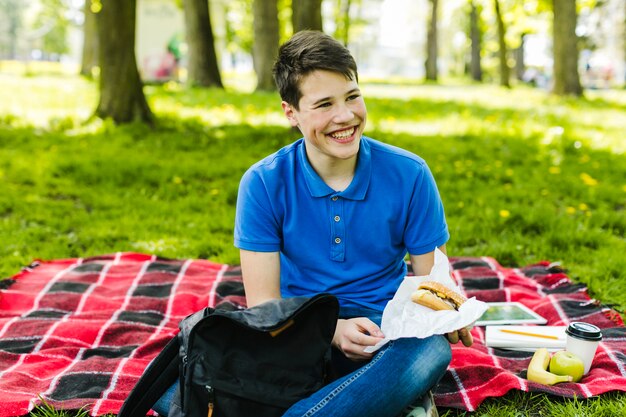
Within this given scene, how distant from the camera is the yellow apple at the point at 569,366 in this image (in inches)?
106

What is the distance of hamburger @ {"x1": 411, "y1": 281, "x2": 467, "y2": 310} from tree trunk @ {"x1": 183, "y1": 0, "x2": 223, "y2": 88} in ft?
39.3

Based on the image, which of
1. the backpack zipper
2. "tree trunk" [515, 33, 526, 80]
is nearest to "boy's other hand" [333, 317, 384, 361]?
the backpack zipper

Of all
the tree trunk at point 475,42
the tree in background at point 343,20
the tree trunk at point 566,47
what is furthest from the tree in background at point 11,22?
the tree trunk at point 566,47

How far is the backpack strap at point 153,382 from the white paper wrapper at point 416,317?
0.71 m

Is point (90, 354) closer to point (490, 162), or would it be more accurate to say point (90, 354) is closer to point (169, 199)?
point (169, 199)

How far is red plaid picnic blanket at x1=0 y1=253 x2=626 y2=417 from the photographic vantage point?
2662 millimetres

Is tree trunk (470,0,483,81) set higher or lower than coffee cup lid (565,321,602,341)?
higher

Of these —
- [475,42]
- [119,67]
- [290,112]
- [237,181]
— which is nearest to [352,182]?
[290,112]

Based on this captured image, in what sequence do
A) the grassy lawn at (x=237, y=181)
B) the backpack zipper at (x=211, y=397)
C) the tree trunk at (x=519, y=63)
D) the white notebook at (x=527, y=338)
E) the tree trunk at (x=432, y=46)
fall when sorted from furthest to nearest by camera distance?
the tree trunk at (x=519, y=63)
the tree trunk at (x=432, y=46)
the grassy lawn at (x=237, y=181)
the white notebook at (x=527, y=338)
the backpack zipper at (x=211, y=397)

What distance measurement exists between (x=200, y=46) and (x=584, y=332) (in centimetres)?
1204

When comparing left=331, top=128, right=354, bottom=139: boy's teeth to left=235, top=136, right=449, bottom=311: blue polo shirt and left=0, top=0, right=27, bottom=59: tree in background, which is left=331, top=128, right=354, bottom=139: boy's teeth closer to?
left=235, top=136, right=449, bottom=311: blue polo shirt

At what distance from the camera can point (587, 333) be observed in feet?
8.83

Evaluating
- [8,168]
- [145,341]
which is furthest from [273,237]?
[8,168]

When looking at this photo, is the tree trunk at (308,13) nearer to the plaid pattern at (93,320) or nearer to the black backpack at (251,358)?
the plaid pattern at (93,320)
